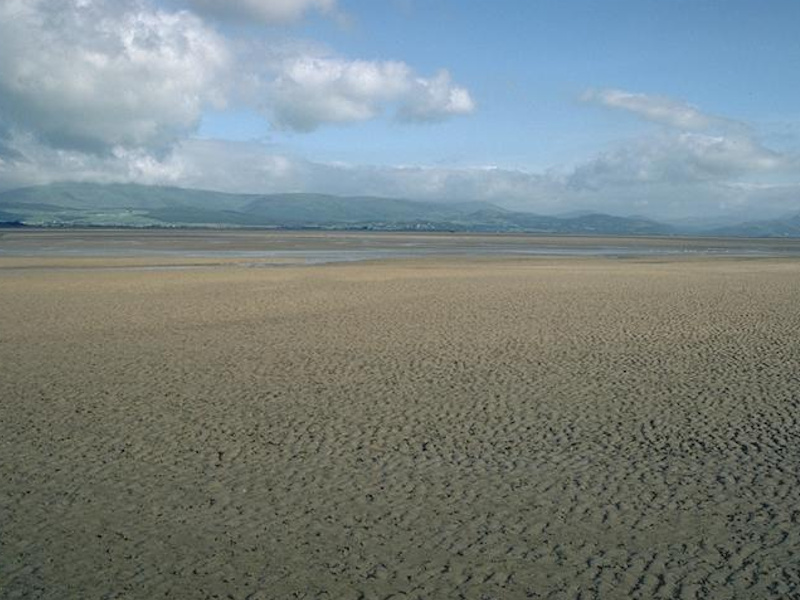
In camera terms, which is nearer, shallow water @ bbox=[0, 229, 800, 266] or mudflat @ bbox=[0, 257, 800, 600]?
mudflat @ bbox=[0, 257, 800, 600]

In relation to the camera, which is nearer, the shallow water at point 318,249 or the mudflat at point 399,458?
the mudflat at point 399,458

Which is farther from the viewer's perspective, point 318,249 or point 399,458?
point 318,249

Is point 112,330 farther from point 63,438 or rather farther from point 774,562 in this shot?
point 774,562

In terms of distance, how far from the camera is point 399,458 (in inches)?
355

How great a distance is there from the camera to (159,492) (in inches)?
311

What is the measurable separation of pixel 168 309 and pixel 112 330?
3.88m

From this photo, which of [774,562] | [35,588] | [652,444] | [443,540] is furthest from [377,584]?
[652,444]

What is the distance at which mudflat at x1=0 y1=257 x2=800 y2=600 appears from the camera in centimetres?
619

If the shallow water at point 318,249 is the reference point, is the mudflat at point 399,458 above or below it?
below

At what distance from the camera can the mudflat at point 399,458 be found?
6.19 meters

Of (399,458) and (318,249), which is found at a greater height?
(318,249)

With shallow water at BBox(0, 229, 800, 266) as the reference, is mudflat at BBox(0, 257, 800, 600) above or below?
below

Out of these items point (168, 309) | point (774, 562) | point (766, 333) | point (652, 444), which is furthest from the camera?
point (168, 309)

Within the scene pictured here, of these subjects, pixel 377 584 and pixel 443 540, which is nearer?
pixel 377 584
